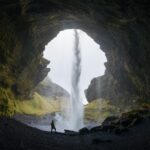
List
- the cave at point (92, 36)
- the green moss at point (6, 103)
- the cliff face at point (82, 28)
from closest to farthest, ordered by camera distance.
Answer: the cave at point (92, 36)
the cliff face at point (82, 28)
the green moss at point (6, 103)

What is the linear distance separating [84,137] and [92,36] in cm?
3698

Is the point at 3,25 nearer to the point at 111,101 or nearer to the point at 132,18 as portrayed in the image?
the point at 132,18

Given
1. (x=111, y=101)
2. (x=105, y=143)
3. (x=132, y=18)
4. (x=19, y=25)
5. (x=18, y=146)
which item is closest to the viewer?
(x=18, y=146)

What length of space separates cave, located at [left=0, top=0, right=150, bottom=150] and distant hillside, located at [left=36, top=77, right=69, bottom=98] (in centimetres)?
6336

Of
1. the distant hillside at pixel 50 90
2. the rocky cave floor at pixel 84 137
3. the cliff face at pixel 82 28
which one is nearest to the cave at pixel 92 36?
the cliff face at pixel 82 28

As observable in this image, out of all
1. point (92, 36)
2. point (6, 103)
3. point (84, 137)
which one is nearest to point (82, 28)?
point (92, 36)

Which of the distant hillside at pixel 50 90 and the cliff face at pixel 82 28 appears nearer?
the cliff face at pixel 82 28

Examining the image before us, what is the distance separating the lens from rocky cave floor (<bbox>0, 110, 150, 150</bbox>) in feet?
45.6

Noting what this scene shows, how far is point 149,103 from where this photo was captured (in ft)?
137

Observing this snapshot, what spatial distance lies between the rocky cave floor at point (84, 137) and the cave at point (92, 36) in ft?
1.36

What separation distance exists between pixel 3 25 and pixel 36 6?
5.59 meters

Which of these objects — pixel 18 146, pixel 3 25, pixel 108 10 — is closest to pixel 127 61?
pixel 108 10

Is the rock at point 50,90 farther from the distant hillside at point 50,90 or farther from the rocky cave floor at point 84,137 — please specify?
the rocky cave floor at point 84,137

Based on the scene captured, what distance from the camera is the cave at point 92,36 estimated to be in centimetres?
3500
